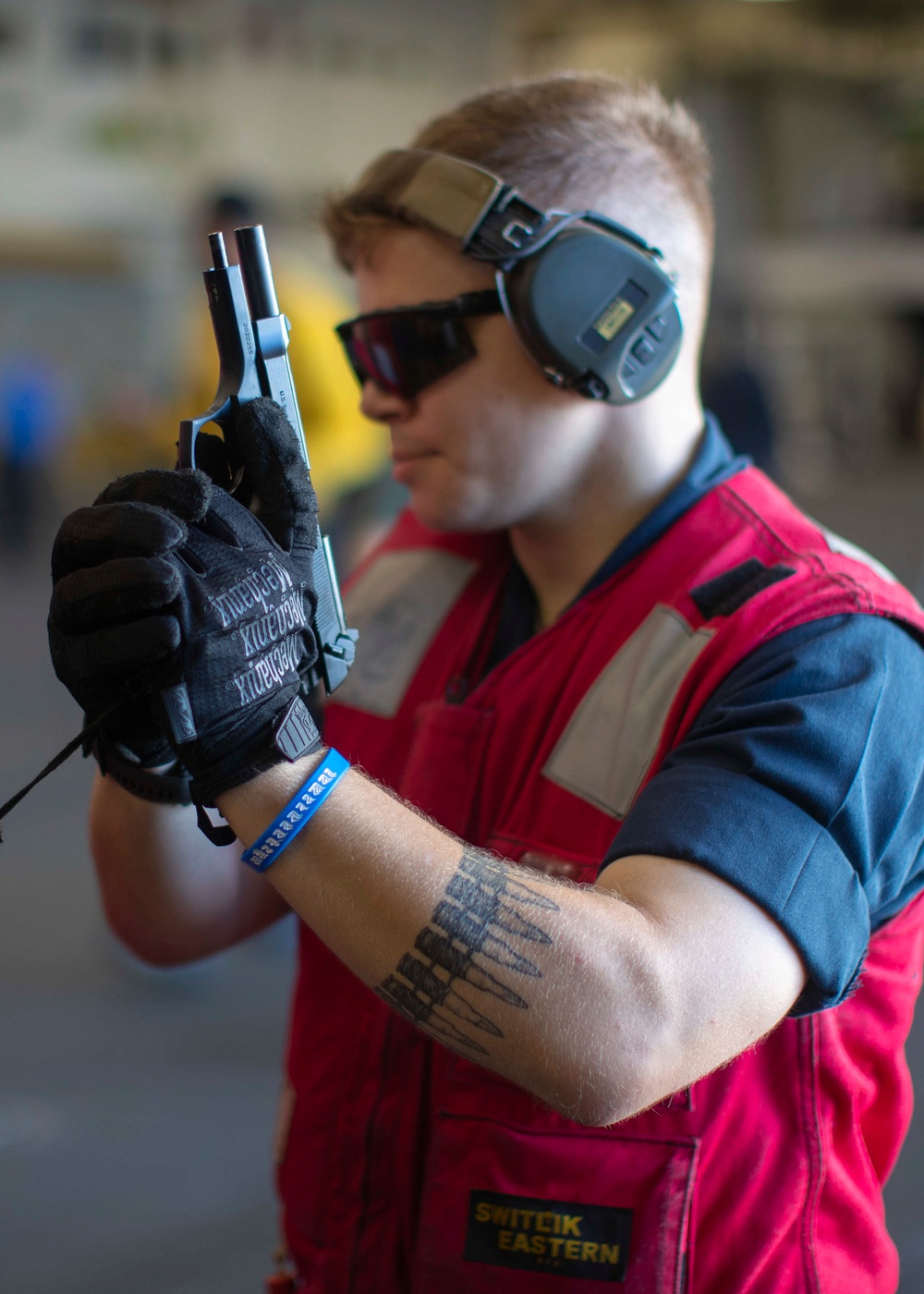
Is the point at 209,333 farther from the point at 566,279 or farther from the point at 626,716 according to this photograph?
the point at 626,716

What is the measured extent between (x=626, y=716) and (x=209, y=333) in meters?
2.64

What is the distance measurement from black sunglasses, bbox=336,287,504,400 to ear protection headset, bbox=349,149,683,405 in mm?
45

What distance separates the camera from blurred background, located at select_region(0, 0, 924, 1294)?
7.73 feet

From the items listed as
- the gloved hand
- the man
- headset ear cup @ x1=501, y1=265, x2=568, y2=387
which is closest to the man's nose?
the man

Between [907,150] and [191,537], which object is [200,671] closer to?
[191,537]

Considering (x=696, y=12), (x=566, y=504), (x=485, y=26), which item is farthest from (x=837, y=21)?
(x=566, y=504)

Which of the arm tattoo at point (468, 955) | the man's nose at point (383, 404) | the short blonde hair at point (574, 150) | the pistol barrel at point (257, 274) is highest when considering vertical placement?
the short blonde hair at point (574, 150)

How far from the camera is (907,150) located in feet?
43.1

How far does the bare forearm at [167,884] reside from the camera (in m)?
1.21

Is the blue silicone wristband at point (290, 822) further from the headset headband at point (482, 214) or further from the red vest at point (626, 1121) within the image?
the headset headband at point (482, 214)

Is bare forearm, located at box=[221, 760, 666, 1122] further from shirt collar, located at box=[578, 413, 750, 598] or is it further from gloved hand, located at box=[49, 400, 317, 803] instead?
shirt collar, located at box=[578, 413, 750, 598]

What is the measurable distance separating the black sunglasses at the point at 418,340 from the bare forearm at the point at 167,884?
542 millimetres

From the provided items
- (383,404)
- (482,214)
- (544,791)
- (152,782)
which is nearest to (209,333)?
(383,404)

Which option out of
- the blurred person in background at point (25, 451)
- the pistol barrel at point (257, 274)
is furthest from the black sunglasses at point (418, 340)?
the blurred person in background at point (25, 451)
